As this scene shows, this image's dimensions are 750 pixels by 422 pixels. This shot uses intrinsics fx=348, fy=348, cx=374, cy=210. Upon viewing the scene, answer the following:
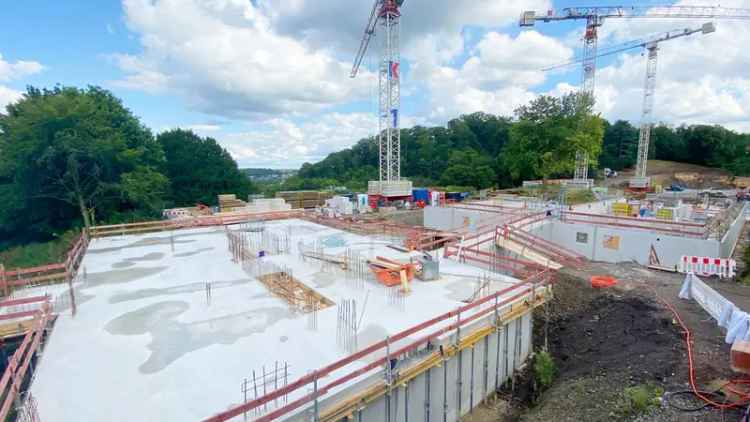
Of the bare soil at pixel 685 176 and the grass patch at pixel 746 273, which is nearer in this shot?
the grass patch at pixel 746 273

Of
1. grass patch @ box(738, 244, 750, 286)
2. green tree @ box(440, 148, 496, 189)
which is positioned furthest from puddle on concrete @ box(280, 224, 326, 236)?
green tree @ box(440, 148, 496, 189)

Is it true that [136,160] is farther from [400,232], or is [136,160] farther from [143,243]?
[400,232]

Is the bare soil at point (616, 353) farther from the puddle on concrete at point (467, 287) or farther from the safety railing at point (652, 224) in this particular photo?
the safety railing at point (652, 224)

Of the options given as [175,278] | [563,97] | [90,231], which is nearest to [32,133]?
[90,231]

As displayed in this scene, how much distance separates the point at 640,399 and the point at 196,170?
46.0m

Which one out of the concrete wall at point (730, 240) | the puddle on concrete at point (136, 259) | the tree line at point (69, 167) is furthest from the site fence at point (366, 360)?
the tree line at point (69, 167)

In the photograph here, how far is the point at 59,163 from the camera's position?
21.5m

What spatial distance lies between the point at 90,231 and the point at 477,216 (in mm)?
22032

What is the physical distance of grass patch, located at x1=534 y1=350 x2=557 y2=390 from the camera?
8102mm

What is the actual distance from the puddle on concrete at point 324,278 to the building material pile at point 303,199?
77.7 ft

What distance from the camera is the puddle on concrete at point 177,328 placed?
6746 mm

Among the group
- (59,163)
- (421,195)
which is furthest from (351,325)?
(421,195)

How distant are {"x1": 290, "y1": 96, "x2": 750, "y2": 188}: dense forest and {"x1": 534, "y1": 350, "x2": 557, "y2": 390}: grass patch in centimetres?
3043

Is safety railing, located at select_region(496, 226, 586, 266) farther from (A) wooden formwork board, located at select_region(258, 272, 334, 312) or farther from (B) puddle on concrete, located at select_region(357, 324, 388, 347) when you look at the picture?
A: (B) puddle on concrete, located at select_region(357, 324, 388, 347)
